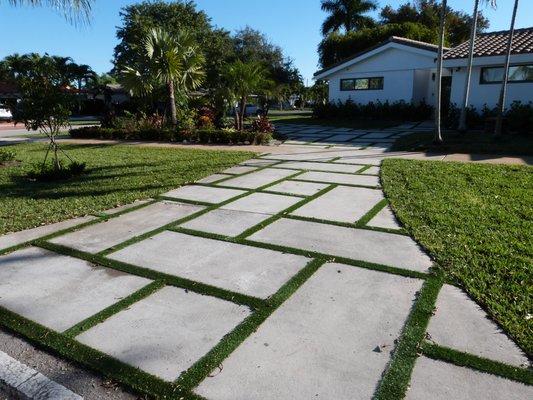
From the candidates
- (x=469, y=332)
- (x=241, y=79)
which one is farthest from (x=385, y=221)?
(x=241, y=79)

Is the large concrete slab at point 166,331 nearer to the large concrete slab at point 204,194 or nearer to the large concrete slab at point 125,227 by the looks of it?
the large concrete slab at point 125,227

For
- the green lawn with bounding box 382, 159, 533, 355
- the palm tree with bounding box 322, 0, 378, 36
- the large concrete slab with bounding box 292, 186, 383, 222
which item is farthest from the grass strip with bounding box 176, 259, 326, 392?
the palm tree with bounding box 322, 0, 378, 36

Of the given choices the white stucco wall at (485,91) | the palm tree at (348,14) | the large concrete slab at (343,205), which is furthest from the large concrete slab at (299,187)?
the palm tree at (348,14)

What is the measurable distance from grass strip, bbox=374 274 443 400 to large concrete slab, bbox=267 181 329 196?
3.34 metres

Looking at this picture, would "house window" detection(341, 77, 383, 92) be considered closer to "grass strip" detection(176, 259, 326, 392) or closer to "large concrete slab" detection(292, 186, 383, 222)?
"large concrete slab" detection(292, 186, 383, 222)

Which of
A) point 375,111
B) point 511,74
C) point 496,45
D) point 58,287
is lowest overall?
point 58,287

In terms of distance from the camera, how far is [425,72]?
19703mm

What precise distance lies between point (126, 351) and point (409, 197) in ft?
14.7

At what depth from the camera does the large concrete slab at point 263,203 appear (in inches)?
217

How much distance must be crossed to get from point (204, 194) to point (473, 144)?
24.9ft

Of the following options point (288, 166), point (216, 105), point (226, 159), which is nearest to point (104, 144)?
point (216, 105)

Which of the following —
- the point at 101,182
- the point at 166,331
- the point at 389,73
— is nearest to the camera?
the point at 166,331

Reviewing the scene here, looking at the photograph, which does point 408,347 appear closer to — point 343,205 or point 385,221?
point 385,221

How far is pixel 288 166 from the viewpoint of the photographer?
871cm
